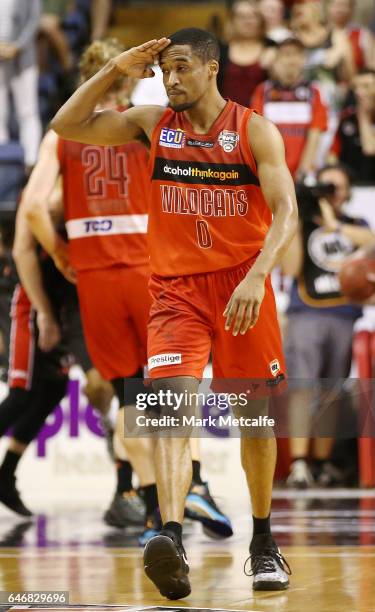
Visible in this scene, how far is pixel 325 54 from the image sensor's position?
1230cm

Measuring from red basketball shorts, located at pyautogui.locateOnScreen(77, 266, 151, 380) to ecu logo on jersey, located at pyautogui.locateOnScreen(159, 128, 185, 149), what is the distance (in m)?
1.71

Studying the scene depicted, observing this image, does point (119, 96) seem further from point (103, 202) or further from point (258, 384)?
point (258, 384)

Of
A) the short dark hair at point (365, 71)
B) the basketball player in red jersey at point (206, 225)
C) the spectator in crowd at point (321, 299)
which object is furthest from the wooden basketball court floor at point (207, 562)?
the short dark hair at point (365, 71)

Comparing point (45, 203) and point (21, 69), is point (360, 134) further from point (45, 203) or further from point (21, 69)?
point (45, 203)

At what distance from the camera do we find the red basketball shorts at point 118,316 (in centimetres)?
684

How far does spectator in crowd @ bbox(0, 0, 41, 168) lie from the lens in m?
12.6

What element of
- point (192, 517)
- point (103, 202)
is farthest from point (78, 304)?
point (192, 517)

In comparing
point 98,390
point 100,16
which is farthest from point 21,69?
point 98,390

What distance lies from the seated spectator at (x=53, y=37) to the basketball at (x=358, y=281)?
806 centimetres

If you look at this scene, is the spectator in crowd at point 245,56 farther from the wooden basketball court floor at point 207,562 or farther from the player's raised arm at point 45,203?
the player's raised arm at point 45,203

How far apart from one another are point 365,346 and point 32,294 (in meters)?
3.32

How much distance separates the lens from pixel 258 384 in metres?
5.14

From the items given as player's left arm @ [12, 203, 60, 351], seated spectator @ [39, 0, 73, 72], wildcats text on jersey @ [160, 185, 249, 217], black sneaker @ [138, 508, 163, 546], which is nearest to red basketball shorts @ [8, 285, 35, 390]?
player's left arm @ [12, 203, 60, 351]

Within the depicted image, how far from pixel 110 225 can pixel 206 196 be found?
1.81 m
